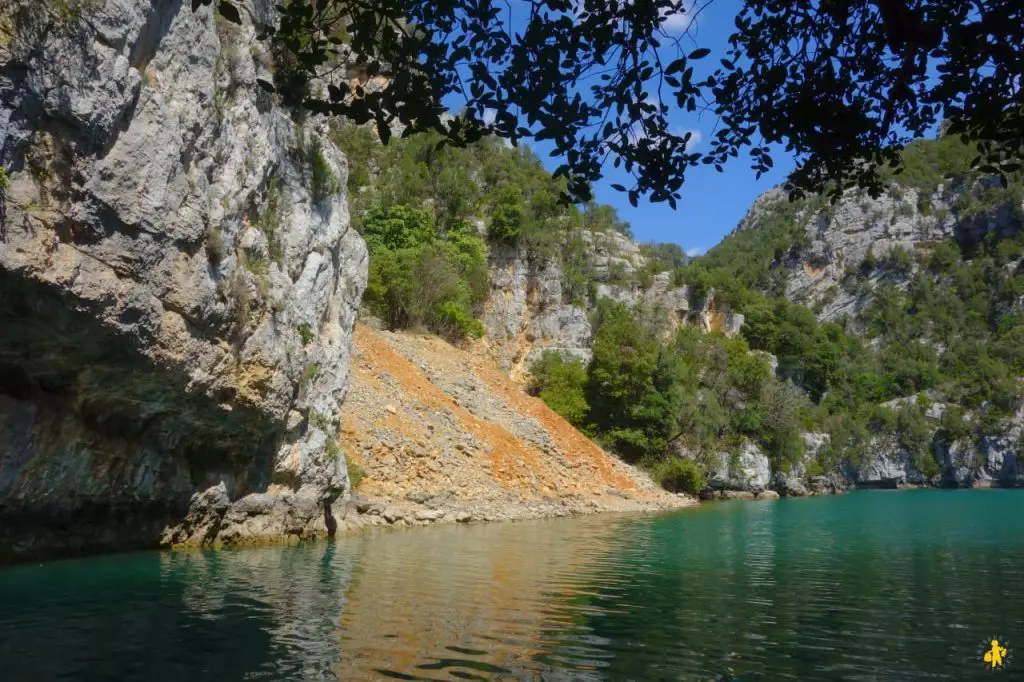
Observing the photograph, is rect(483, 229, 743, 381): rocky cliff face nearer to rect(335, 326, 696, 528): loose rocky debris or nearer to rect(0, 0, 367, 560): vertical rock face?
rect(335, 326, 696, 528): loose rocky debris

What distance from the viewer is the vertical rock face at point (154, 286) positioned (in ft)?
36.0

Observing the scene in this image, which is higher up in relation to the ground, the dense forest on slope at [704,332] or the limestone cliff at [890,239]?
the limestone cliff at [890,239]

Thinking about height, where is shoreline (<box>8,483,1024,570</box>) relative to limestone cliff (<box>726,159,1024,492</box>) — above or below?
below

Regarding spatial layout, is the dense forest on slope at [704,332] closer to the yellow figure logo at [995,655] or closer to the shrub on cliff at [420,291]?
the shrub on cliff at [420,291]

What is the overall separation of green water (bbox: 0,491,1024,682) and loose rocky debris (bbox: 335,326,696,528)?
7.23 meters

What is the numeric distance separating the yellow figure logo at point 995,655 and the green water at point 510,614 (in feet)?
0.43

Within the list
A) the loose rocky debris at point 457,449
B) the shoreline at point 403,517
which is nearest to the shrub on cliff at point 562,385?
the loose rocky debris at point 457,449

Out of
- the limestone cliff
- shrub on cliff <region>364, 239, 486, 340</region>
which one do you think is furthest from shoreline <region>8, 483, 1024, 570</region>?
the limestone cliff

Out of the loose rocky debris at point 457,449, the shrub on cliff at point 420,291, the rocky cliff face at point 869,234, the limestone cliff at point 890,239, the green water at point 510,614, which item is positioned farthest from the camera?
the rocky cliff face at point 869,234

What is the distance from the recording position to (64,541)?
14.9 meters

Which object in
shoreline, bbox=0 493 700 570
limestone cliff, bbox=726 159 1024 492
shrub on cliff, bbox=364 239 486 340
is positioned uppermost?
limestone cliff, bbox=726 159 1024 492

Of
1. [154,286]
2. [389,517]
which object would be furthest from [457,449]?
[154,286]

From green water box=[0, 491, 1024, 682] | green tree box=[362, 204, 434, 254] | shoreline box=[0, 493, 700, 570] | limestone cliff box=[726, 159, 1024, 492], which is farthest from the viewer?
limestone cliff box=[726, 159, 1024, 492]

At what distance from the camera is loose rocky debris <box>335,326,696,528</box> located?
84.4ft
